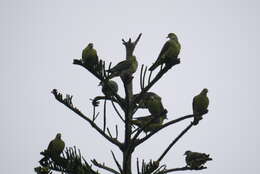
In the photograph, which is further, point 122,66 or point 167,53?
point 122,66

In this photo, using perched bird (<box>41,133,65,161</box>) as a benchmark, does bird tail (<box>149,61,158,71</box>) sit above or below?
above

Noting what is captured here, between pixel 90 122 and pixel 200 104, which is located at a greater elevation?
pixel 200 104

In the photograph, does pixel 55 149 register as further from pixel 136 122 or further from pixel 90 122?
pixel 136 122

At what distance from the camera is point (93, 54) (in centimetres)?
490

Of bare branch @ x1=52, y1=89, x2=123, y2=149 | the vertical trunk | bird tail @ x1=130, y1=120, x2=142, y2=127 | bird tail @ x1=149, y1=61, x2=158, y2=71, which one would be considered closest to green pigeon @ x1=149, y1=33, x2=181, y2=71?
Answer: bird tail @ x1=149, y1=61, x2=158, y2=71

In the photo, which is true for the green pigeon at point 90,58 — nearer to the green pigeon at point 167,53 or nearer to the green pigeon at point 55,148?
the green pigeon at point 167,53

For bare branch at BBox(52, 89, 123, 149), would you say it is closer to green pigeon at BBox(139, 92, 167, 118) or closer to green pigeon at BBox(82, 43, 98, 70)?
green pigeon at BBox(82, 43, 98, 70)

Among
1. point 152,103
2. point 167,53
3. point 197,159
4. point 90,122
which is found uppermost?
point 167,53

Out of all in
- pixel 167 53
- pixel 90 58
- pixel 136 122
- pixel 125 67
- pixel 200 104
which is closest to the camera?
pixel 90 58

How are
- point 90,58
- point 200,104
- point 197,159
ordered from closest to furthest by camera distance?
point 197,159 → point 90,58 → point 200,104

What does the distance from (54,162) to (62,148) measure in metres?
0.28

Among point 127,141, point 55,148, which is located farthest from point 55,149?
point 127,141

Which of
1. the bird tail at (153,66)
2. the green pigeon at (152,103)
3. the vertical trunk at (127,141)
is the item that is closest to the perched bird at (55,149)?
the vertical trunk at (127,141)

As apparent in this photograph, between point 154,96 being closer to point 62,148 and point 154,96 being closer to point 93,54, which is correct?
point 93,54
